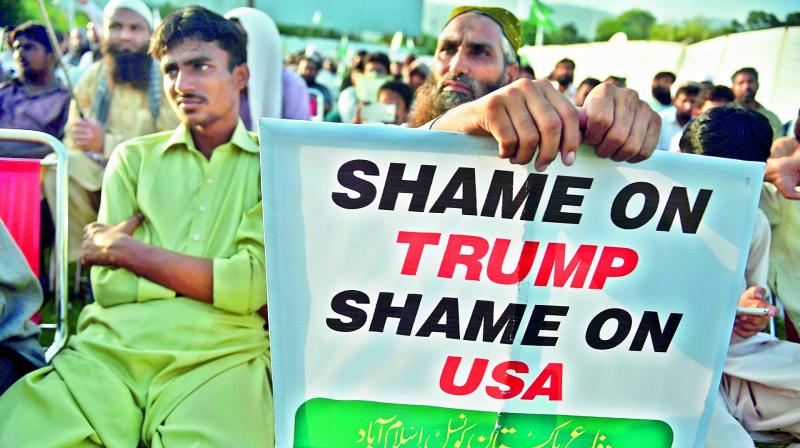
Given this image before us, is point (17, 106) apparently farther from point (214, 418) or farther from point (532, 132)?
point (532, 132)

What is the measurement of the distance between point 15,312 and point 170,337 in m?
0.42

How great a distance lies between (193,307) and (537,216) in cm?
124

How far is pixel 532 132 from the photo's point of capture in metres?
1.15

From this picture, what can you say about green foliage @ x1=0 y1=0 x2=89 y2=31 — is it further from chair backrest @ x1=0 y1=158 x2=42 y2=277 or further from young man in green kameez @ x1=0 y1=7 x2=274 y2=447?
young man in green kameez @ x1=0 y1=7 x2=274 y2=447

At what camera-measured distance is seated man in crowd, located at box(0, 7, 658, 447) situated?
5.95 ft

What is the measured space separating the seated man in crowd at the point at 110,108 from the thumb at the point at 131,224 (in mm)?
1818

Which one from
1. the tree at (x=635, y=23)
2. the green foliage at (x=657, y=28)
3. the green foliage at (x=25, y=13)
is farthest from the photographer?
the tree at (x=635, y=23)

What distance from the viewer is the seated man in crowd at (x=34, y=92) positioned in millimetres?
4977

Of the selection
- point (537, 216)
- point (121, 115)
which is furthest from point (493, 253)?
point (121, 115)

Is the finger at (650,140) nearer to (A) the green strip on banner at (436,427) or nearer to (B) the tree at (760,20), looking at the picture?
(A) the green strip on banner at (436,427)

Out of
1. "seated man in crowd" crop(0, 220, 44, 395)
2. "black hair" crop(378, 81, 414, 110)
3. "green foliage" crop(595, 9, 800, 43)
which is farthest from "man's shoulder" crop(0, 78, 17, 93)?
"green foliage" crop(595, 9, 800, 43)

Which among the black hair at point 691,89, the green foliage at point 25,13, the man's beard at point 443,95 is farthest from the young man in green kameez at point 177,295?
the green foliage at point 25,13

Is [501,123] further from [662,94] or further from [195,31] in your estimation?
[662,94]

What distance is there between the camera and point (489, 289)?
1285 mm
